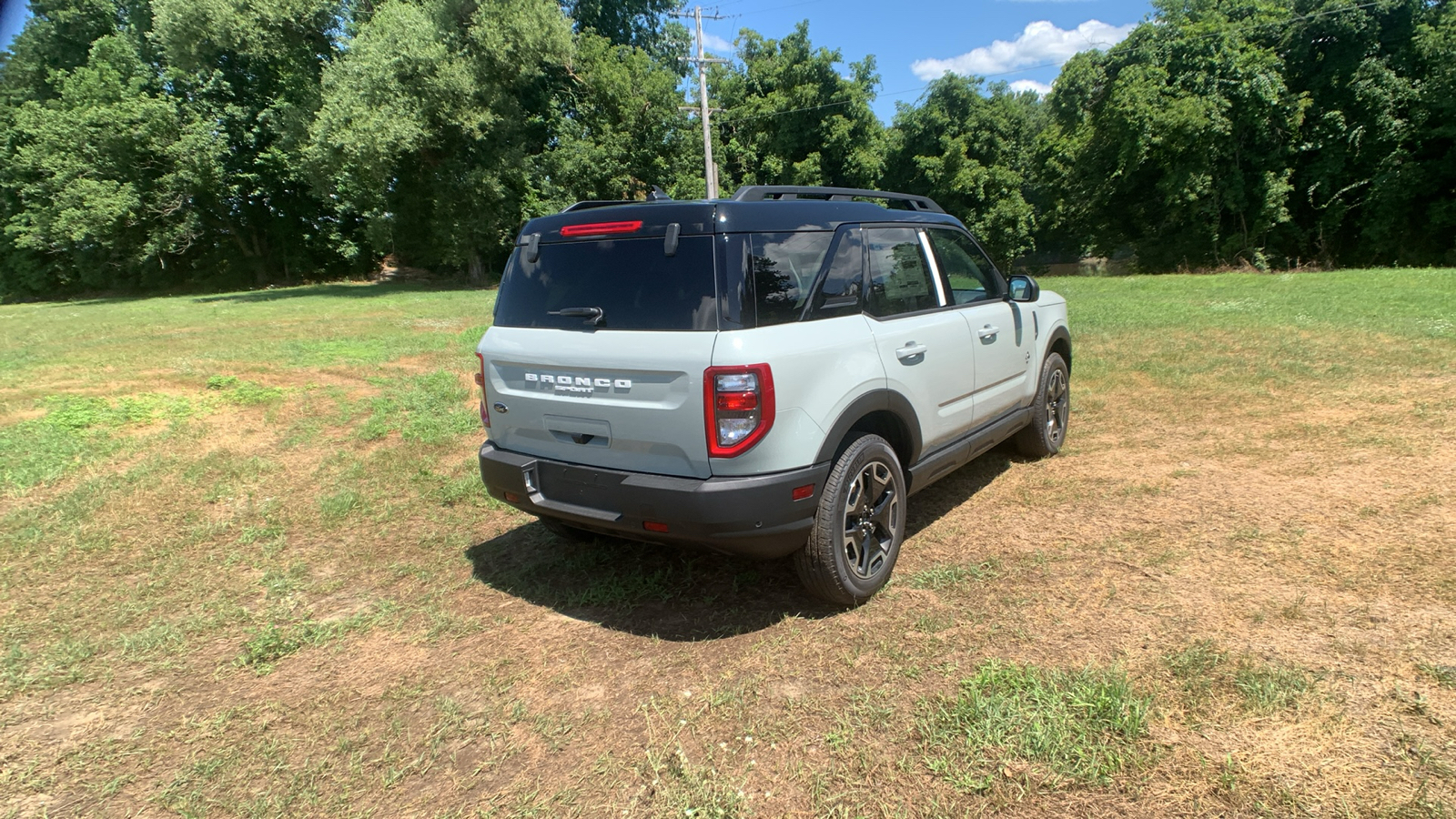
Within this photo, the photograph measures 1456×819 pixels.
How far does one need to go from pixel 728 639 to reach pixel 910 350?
66.5 inches

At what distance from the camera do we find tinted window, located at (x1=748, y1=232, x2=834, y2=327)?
341 cm

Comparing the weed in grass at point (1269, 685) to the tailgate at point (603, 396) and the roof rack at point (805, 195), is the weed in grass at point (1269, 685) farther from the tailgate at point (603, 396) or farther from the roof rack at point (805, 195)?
the roof rack at point (805, 195)

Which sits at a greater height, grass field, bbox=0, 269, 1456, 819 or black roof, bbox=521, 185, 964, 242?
black roof, bbox=521, 185, 964, 242

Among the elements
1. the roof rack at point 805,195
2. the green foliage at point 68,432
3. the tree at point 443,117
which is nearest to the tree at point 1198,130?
→ the tree at point 443,117

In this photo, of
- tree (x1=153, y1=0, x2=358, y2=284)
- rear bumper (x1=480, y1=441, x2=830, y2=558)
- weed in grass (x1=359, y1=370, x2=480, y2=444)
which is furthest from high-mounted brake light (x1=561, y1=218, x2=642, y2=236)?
tree (x1=153, y1=0, x2=358, y2=284)

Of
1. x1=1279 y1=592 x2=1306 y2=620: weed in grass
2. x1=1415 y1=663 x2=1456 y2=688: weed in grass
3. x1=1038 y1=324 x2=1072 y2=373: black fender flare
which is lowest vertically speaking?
x1=1415 y1=663 x2=1456 y2=688: weed in grass

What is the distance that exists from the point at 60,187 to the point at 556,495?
3605 cm

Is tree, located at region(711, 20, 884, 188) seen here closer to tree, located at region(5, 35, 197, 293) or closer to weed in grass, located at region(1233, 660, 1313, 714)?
tree, located at region(5, 35, 197, 293)

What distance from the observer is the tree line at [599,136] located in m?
25.0

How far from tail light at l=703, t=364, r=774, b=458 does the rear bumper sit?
16 centimetres

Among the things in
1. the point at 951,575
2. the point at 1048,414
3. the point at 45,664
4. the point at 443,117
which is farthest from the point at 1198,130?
the point at 45,664

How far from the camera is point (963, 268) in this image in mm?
4984

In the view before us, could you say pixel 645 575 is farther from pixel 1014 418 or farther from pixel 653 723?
pixel 1014 418

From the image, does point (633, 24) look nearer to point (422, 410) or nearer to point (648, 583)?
point (422, 410)
